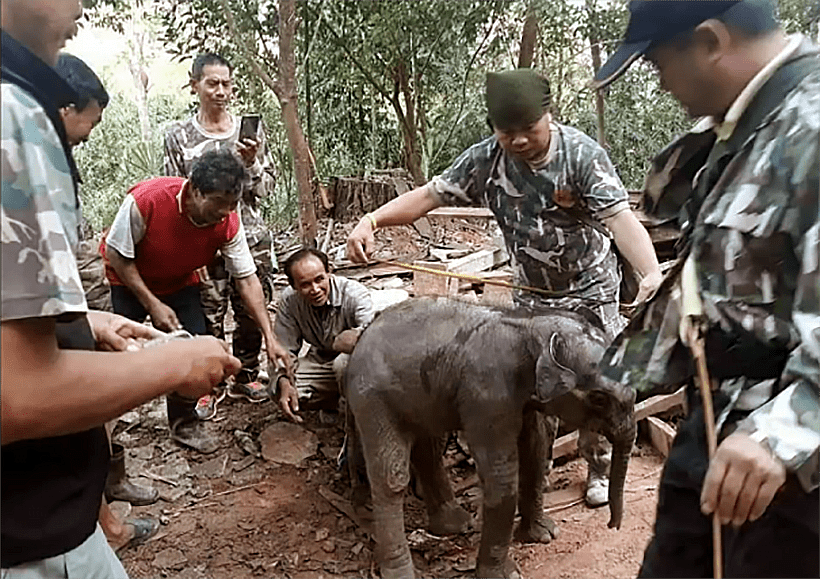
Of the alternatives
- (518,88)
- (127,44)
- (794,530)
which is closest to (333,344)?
(518,88)

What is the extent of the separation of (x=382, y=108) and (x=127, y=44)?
425cm

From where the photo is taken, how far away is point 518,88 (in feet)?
11.0

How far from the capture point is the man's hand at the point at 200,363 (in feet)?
5.12

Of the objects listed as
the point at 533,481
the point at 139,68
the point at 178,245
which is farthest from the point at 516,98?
the point at 139,68

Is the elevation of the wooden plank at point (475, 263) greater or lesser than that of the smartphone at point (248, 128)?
lesser

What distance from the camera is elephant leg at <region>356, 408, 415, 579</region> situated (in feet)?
11.5

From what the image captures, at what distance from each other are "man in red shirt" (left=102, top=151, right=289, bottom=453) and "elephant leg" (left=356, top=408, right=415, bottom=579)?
1.15 m

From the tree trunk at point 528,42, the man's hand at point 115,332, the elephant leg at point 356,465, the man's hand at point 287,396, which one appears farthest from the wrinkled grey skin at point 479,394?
the tree trunk at point 528,42

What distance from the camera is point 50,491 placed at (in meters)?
1.69

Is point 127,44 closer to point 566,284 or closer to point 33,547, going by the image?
point 566,284

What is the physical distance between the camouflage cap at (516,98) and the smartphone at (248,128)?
99.7 inches

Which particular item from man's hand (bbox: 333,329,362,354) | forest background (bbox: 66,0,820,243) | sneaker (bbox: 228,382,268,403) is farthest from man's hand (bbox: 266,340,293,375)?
forest background (bbox: 66,0,820,243)

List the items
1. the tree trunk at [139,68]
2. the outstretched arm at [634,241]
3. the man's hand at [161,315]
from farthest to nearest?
the tree trunk at [139,68] → the man's hand at [161,315] → the outstretched arm at [634,241]

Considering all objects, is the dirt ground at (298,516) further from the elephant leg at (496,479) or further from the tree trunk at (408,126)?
the tree trunk at (408,126)
